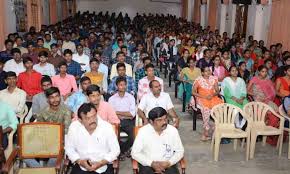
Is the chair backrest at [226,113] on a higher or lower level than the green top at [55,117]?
lower

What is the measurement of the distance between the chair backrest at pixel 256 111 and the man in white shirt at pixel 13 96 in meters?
3.17

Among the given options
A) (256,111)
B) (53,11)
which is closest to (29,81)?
(256,111)

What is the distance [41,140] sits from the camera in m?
3.99

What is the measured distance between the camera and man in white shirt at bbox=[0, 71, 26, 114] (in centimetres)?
527

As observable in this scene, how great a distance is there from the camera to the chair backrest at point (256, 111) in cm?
Result: 553

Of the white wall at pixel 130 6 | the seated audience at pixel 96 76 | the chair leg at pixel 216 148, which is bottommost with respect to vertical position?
the chair leg at pixel 216 148

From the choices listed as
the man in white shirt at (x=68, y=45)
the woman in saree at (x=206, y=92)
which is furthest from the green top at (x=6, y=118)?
the man in white shirt at (x=68, y=45)

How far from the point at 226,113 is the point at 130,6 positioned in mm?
21191

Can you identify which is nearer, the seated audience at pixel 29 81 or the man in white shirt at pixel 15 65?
the seated audience at pixel 29 81

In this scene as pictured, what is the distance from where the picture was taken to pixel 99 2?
25578 millimetres

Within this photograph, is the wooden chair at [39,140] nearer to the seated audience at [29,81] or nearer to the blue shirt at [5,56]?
the seated audience at [29,81]

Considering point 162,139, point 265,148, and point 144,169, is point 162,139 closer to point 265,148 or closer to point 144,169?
point 144,169

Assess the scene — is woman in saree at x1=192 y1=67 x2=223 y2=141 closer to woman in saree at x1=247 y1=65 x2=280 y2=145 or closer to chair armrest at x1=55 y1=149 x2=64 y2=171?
woman in saree at x1=247 y1=65 x2=280 y2=145

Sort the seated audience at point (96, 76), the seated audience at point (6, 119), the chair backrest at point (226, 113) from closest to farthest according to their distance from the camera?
1. the seated audience at point (6, 119)
2. the chair backrest at point (226, 113)
3. the seated audience at point (96, 76)
